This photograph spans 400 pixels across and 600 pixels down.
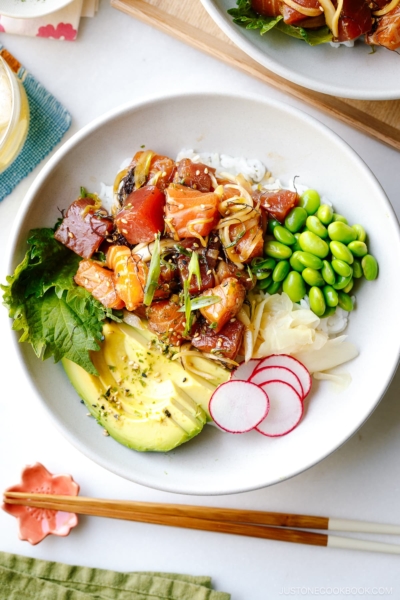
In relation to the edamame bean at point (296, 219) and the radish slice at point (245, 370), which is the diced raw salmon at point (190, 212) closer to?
the edamame bean at point (296, 219)

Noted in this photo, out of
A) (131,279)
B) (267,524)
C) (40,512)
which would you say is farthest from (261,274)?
(40,512)

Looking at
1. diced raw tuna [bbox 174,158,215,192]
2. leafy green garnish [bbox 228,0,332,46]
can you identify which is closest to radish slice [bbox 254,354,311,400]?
diced raw tuna [bbox 174,158,215,192]

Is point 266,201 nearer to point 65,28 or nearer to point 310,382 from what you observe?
point 310,382

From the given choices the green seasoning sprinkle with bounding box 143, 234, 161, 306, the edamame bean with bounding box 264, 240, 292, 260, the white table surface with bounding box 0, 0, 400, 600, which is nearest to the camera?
the green seasoning sprinkle with bounding box 143, 234, 161, 306

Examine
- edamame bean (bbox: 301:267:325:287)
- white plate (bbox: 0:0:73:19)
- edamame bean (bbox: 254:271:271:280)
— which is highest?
white plate (bbox: 0:0:73:19)

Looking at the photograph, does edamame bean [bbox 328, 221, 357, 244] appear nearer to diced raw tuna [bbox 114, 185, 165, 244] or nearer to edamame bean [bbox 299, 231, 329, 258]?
edamame bean [bbox 299, 231, 329, 258]
